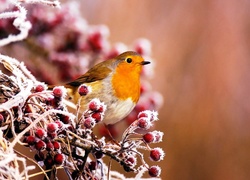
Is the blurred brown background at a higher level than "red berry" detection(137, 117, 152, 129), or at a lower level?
higher

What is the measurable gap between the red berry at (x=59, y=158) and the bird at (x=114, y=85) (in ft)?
1.68

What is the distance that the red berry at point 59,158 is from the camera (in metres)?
0.93

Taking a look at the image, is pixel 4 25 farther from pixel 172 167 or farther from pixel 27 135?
pixel 172 167

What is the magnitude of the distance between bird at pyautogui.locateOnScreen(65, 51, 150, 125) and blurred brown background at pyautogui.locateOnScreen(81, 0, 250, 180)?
1.07 meters

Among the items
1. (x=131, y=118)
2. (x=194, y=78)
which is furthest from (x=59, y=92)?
(x=194, y=78)

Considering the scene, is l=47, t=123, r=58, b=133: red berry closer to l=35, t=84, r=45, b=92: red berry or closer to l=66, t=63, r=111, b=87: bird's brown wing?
l=35, t=84, r=45, b=92: red berry

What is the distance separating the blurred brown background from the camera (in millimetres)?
2816

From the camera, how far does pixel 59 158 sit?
930 millimetres

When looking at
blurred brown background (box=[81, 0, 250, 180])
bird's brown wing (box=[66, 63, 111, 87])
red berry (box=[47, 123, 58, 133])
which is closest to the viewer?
red berry (box=[47, 123, 58, 133])

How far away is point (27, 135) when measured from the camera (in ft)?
3.11

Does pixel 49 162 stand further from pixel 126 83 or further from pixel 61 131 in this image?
pixel 126 83

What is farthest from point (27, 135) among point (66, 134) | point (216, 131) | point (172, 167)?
point (216, 131)

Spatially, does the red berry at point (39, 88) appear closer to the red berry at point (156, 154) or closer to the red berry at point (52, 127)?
the red berry at point (52, 127)

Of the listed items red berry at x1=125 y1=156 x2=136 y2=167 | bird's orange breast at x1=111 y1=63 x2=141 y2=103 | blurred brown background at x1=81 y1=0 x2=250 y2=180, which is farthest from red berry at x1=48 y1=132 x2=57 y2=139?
blurred brown background at x1=81 y1=0 x2=250 y2=180
